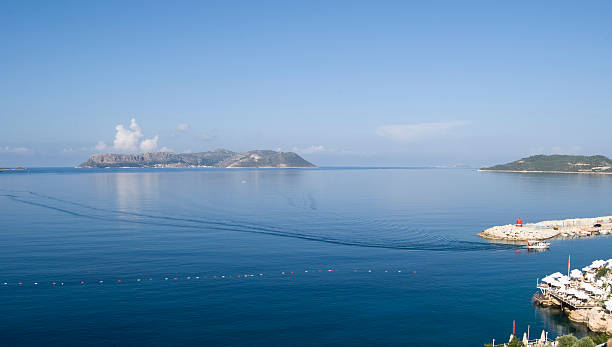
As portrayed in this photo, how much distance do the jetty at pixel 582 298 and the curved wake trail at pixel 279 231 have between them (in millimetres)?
22812

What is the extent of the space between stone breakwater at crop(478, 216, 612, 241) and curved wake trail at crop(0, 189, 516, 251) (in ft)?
22.1

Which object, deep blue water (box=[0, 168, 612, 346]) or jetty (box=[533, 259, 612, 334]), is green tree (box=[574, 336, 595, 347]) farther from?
jetty (box=[533, 259, 612, 334])

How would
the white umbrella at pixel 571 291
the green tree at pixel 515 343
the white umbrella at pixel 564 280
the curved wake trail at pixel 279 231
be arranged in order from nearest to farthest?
the green tree at pixel 515 343 < the white umbrella at pixel 571 291 < the white umbrella at pixel 564 280 < the curved wake trail at pixel 279 231

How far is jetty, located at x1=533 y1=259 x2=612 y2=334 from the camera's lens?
4494cm

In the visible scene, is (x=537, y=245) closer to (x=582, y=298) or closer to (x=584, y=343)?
(x=582, y=298)

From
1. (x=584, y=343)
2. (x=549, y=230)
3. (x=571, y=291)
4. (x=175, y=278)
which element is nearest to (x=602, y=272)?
(x=571, y=291)

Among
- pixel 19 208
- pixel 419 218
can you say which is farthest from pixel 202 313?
pixel 19 208

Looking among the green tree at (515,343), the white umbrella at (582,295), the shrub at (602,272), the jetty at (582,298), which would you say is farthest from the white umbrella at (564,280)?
the green tree at (515,343)

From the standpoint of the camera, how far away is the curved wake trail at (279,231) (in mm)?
77562

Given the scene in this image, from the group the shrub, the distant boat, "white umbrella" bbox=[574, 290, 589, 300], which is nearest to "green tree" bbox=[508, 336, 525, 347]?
"white umbrella" bbox=[574, 290, 589, 300]

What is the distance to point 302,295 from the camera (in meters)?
50.7

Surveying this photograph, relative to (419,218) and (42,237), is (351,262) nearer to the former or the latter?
(419,218)

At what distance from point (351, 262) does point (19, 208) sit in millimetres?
101630

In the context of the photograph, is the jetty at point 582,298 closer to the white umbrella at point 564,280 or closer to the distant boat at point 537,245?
the white umbrella at point 564,280
